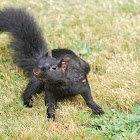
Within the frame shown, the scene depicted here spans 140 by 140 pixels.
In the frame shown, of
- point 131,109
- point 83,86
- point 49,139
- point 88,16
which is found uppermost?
point 88,16

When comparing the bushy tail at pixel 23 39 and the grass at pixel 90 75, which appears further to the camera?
the bushy tail at pixel 23 39

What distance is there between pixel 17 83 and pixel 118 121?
56.4 inches

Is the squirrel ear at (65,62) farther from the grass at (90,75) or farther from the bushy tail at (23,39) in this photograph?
the bushy tail at (23,39)

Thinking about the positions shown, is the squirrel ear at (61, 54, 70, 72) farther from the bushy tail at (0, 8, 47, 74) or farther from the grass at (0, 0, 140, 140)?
the bushy tail at (0, 8, 47, 74)

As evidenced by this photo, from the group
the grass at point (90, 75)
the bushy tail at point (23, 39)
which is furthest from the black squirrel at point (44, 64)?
the grass at point (90, 75)

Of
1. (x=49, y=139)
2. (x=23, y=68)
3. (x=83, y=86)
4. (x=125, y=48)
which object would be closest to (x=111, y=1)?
(x=125, y=48)

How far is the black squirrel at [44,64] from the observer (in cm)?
231

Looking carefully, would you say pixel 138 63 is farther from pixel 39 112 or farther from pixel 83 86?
pixel 39 112

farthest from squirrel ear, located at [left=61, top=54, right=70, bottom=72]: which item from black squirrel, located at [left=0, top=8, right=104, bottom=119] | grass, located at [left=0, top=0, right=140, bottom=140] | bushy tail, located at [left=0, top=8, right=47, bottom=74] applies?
bushy tail, located at [left=0, top=8, right=47, bottom=74]

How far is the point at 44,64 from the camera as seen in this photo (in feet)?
7.46

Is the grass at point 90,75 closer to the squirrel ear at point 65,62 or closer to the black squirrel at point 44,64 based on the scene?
the black squirrel at point 44,64

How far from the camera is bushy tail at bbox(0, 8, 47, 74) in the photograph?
10.2 feet

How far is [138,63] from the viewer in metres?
3.19

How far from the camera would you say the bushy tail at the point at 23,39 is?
10.2 ft
